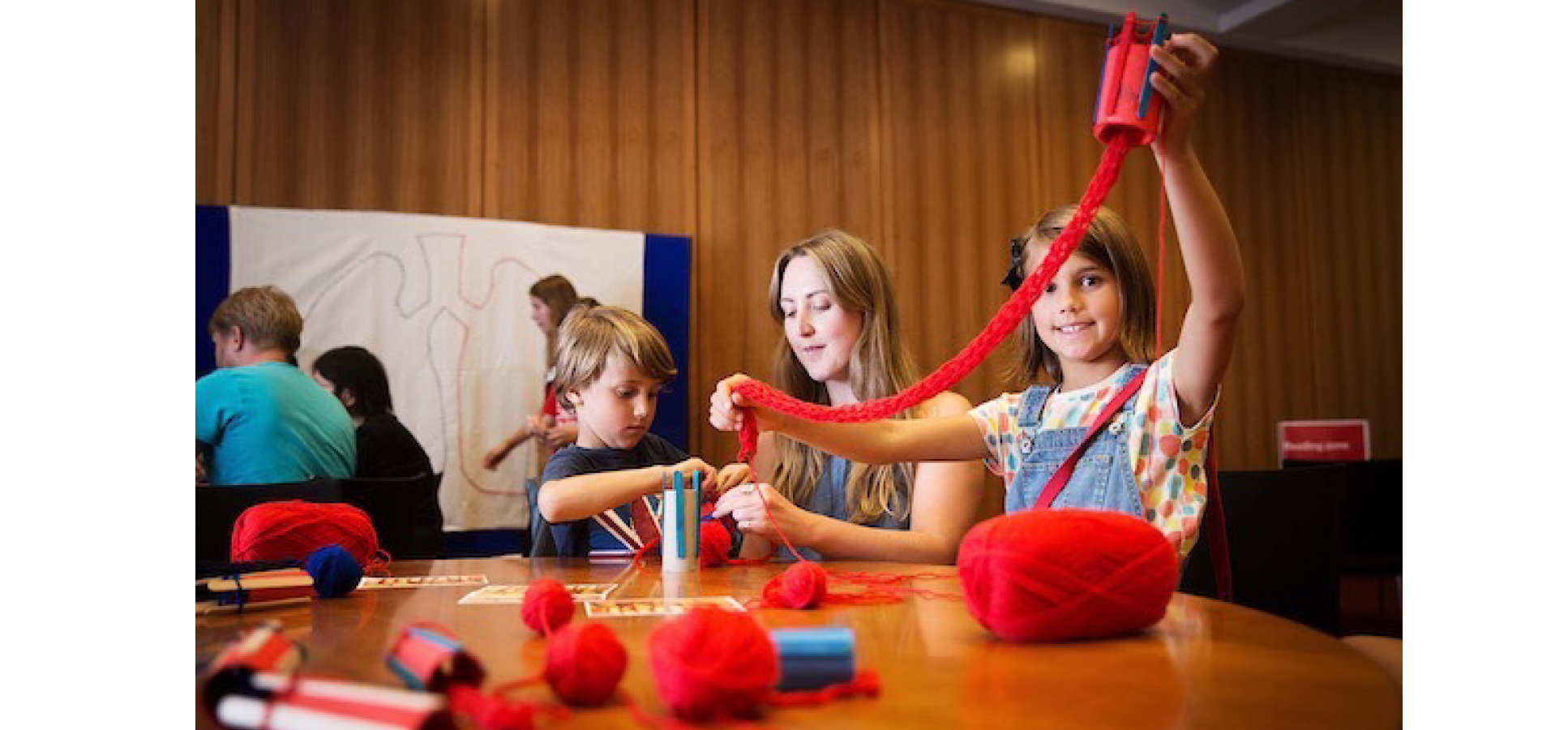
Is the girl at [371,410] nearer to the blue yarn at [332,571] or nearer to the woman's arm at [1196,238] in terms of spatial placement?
the blue yarn at [332,571]

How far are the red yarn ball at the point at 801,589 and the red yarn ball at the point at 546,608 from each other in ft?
0.62

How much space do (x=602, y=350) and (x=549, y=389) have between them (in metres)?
1.23

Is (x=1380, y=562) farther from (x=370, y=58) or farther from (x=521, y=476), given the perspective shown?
(x=370, y=58)

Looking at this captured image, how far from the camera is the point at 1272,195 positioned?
442 centimetres

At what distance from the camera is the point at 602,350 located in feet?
6.08

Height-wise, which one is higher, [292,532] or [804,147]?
[804,147]

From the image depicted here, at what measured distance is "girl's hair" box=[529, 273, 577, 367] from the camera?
3070 millimetres

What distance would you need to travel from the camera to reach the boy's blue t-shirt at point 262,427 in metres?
2.29

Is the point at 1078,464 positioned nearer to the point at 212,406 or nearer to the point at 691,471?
the point at 691,471

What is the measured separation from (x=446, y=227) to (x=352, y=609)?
228cm

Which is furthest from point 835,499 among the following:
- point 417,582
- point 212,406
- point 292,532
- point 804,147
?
point 804,147

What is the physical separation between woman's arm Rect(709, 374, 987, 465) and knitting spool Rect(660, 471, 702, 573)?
10cm

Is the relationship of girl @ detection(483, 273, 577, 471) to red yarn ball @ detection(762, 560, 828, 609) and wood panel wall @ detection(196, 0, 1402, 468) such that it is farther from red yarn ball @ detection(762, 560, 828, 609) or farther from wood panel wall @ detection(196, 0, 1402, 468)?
red yarn ball @ detection(762, 560, 828, 609)
